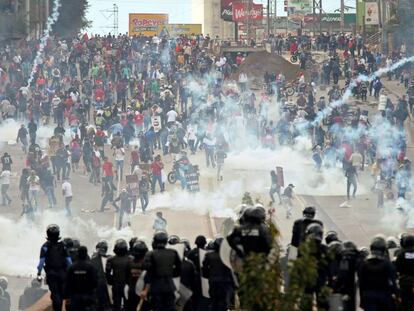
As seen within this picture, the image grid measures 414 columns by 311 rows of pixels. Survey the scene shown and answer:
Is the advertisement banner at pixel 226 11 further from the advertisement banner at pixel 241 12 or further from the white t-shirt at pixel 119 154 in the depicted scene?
the white t-shirt at pixel 119 154

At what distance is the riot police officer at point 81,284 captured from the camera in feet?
47.6

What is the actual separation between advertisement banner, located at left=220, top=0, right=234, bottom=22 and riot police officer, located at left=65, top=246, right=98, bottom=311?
77957 mm

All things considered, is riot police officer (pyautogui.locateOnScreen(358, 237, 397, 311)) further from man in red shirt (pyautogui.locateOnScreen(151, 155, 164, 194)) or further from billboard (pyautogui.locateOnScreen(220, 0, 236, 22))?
billboard (pyautogui.locateOnScreen(220, 0, 236, 22))

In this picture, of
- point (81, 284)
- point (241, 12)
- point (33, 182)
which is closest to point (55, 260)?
point (81, 284)

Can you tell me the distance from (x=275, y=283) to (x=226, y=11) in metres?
83.3

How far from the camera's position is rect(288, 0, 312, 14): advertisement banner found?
11388 cm

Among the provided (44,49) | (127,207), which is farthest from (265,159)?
(44,49)

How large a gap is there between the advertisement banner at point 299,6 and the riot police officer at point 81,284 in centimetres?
9998

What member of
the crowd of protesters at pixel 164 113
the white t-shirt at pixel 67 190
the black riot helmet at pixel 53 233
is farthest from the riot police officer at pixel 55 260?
the white t-shirt at pixel 67 190

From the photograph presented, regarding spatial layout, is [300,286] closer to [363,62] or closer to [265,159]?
[265,159]

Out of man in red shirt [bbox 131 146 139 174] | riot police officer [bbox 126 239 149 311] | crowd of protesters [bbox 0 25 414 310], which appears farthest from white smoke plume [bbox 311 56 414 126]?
riot police officer [bbox 126 239 149 311]

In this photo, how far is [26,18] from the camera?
6512 centimetres

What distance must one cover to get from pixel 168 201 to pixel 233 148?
6649mm

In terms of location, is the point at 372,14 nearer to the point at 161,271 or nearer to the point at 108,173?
the point at 108,173
